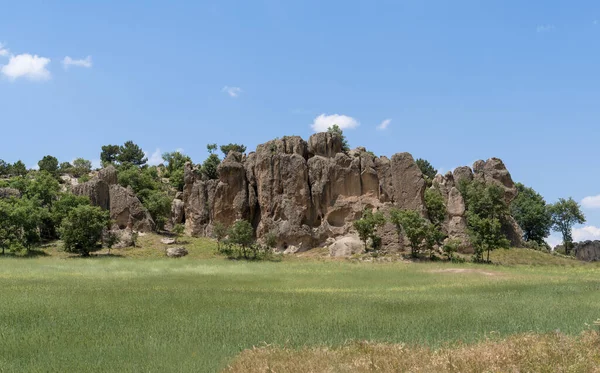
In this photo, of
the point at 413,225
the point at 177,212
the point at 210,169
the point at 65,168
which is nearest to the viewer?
the point at 413,225

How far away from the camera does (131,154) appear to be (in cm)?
13038

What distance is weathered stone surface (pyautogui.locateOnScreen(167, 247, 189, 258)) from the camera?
60656mm

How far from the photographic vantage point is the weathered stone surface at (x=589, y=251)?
2936 inches

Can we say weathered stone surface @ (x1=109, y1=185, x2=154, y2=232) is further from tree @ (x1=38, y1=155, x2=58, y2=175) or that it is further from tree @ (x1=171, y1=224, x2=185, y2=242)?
tree @ (x1=38, y1=155, x2=58, y2=175)

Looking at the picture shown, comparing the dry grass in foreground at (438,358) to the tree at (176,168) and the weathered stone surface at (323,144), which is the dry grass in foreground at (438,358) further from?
the tree at (176,168)

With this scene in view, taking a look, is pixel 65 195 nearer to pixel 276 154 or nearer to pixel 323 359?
pixel 276 154

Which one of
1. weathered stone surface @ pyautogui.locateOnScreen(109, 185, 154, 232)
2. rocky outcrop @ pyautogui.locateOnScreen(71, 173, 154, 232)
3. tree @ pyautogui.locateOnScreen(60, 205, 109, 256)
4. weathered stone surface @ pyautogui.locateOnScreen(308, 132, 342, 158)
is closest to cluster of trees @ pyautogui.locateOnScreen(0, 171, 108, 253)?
tree @ pyautogui.locateOnScreen(60, 205, 109, 256)

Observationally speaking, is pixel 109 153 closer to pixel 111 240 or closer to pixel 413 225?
pixel 111 240

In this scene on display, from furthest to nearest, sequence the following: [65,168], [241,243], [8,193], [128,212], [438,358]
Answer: [65,168], [8,193], [128,212], [241,243], [438,358]

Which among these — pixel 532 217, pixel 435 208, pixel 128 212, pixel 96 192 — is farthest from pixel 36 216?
pixel 532 217

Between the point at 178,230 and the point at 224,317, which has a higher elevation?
the point at 178,230

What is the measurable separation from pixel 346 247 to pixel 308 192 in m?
12.3

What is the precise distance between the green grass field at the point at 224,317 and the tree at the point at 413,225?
25054mm

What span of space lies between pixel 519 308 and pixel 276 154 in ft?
183
